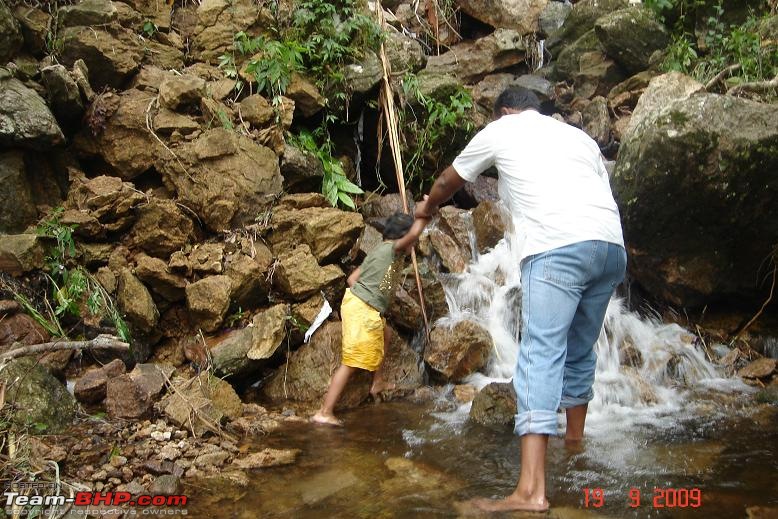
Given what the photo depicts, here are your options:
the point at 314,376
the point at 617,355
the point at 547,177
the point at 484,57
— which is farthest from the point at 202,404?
the point at 484,57

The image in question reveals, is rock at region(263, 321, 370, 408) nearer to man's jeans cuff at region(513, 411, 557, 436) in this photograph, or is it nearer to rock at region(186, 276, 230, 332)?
rock at region(186, 276, 230, 332)

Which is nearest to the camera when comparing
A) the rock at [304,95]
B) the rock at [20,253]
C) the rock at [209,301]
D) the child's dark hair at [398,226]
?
the rock at [20,253]

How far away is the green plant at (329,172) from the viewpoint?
6.68 meters

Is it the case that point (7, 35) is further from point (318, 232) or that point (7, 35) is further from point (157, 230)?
point (318, 232)

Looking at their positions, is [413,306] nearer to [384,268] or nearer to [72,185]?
[384,268]

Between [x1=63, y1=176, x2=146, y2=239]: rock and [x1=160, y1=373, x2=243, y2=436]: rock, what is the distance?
1.84 metres

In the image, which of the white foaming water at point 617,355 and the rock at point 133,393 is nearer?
the rock at point 133,393

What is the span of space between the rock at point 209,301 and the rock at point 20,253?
120 centimetres

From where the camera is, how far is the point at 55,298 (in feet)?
15.7

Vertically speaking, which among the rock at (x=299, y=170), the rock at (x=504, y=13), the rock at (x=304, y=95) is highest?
the rock at (x=504, y=13)

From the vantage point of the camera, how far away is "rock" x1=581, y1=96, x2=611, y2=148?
28.5ft

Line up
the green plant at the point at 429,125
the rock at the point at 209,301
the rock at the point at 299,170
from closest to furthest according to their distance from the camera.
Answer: the rock at the point at 209,301 → the rock at the point at 299,170 → the green plant at the point at 429,125

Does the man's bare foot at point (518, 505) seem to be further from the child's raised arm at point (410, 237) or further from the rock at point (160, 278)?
the rock at point (160, 278)
